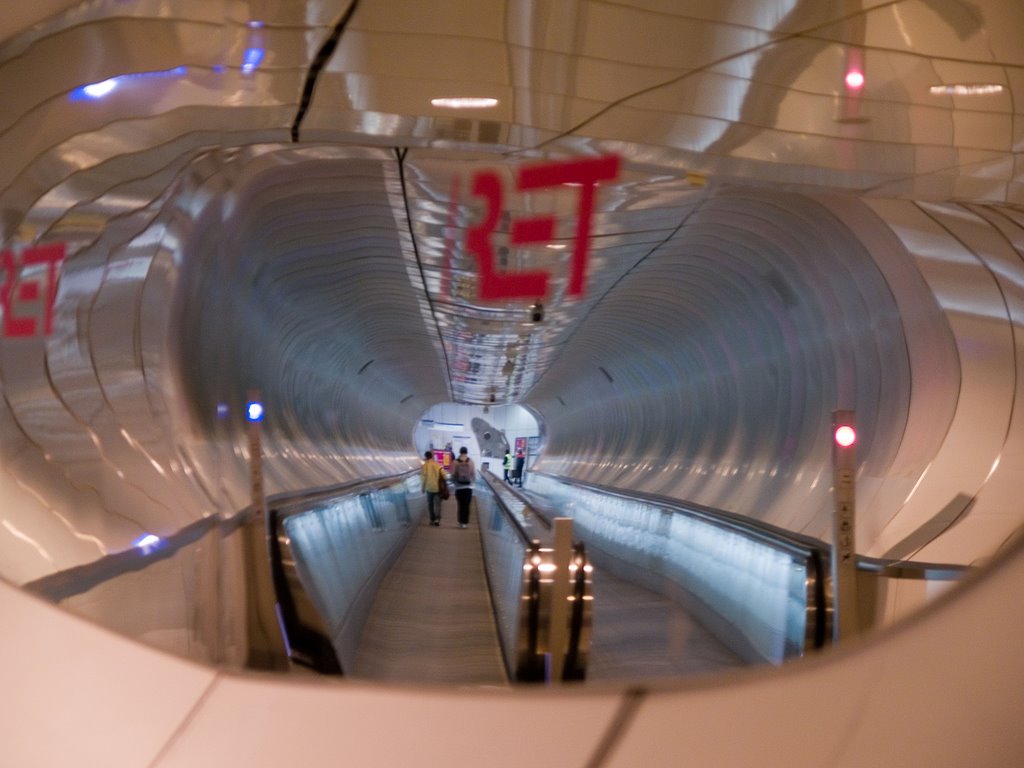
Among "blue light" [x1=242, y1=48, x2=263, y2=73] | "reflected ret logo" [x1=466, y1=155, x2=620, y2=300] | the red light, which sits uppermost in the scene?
"blue light" [x1=242, y1=48, x2=263, y2=73]

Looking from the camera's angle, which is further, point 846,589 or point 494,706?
point 846,589

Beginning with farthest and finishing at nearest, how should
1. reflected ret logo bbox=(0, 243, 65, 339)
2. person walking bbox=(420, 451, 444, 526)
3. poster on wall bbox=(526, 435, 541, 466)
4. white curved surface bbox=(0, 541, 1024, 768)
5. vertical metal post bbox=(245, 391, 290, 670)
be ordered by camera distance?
poster on wall bbox=(526, 435, 541, 466), person walking bbox=(420, 451, 444, 526), reflected ret logo bbox=(0, 243, 65, 339), vertical metal post bbox=(245, 391, 290, 670), white curved surface bbox=(0, 541, 1024, 768)

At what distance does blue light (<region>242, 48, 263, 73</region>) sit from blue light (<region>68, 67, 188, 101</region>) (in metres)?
0.21

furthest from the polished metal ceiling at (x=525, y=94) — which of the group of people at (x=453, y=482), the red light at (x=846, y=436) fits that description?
the group of people at (x=453, y=482)

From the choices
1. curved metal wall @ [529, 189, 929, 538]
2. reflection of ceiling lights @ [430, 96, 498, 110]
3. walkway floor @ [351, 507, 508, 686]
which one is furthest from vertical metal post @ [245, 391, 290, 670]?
curved metal wall @ [529, 189, 929, 538]

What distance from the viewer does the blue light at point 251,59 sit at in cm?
317

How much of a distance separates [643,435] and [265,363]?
8.99 m

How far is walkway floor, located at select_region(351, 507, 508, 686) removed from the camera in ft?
12.9

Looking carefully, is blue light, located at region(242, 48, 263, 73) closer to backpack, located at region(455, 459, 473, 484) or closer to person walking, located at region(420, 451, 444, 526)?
person walking, located at region(420, 451, 444, 526)

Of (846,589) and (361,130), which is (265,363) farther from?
(846,589)

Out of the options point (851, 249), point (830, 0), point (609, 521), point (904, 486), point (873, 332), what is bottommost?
point (609, 521)

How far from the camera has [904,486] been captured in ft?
10.8

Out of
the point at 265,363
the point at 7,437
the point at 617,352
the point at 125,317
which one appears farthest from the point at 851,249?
the point at 617,352

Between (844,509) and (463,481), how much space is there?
962 cm
